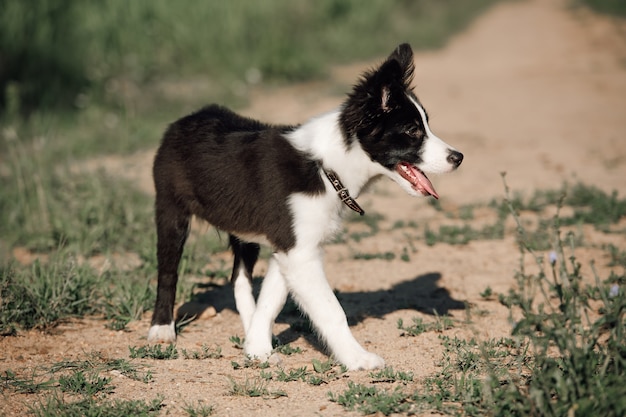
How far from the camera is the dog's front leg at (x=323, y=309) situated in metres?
4.48

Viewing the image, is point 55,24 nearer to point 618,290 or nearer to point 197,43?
point 197,43

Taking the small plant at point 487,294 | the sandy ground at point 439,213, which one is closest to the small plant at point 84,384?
the sandy ground at point 439,213

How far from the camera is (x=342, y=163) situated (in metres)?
4.64

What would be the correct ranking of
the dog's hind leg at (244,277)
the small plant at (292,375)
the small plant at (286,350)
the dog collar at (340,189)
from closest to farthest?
the small plant at (292,375)
the dog collar at (340,189)
the small plant at (286,350)
the dog's hind leg at (244,277)

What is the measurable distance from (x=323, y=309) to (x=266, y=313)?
19.6 inches

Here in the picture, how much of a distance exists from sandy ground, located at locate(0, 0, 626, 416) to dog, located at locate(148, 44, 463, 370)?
1.29ft

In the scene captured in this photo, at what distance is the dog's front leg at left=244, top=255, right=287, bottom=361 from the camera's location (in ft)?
15.8

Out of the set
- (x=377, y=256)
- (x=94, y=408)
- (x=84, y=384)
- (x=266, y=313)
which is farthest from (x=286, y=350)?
(x=377, y=256)

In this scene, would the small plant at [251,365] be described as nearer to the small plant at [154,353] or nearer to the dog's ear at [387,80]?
the small plant at [154,353]

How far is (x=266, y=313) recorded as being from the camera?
486 cm

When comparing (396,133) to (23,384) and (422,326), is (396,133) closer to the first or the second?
(422,326)

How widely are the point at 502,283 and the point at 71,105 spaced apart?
870cm

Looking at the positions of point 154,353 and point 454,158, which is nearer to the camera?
point 454,158

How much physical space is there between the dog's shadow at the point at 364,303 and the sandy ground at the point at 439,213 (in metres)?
0.02
